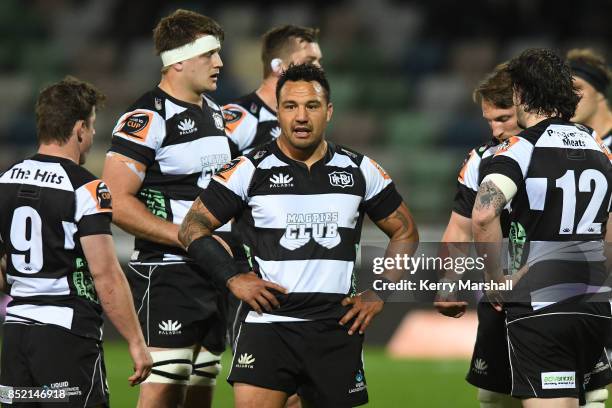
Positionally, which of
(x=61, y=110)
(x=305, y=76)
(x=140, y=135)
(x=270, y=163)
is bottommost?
(x=270, y=163)

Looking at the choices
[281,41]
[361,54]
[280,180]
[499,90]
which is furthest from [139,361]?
[361,54]

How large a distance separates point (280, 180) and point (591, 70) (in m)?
3.30

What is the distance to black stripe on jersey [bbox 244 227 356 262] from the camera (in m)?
5.51

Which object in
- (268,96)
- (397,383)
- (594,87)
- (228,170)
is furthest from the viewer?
(397,383)

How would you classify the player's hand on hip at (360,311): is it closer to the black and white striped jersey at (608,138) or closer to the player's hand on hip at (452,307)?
the player's hand on hip at (452,307)

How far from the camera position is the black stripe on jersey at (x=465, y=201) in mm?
6164

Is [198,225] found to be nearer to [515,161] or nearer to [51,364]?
[51,364]

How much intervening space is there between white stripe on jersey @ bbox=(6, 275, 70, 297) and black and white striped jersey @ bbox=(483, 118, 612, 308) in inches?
83.4

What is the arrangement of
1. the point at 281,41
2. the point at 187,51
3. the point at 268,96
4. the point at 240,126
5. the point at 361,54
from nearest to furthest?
the point at 187,51, the point at 240,126, the point at 268,96, the point at 281,41, the point at 361,54

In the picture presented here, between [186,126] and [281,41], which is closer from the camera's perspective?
[186,126]

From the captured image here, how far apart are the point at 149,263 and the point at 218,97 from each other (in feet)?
33.8

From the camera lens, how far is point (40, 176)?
17.7 feet

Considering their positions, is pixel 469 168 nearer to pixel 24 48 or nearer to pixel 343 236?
pixel 343 236

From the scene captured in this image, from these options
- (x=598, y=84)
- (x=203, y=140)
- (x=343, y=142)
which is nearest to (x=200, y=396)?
(x=203, y=140)
